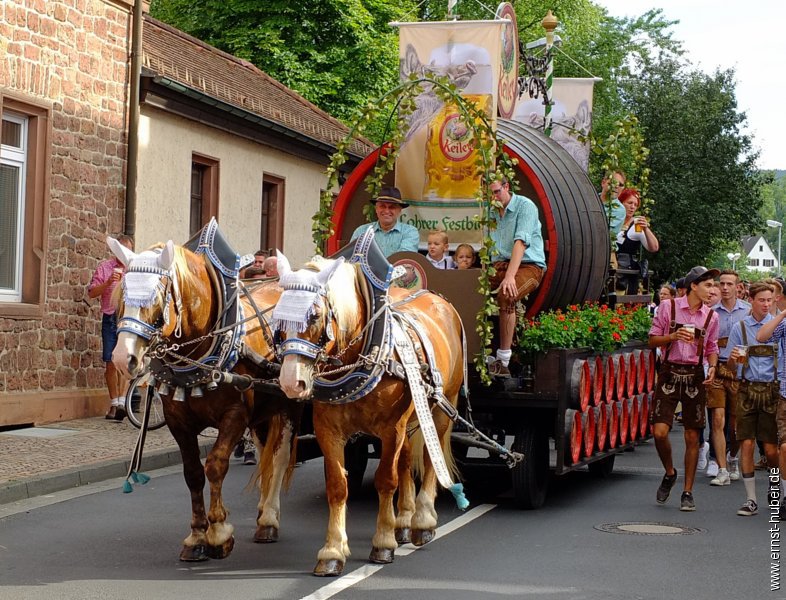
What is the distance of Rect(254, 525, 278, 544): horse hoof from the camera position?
26.2 feet

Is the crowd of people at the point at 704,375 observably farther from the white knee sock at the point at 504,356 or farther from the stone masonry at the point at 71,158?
the stone masonry at the point at 71,158

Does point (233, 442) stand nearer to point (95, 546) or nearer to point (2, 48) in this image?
Answer: point (95, 546)

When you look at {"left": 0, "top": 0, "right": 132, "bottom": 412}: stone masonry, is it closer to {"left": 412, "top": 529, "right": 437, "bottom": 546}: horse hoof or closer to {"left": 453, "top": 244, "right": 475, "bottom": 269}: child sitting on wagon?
{"left": 453, "top": 244, "right": 475, "bottom": 269}: child sitting on wagon

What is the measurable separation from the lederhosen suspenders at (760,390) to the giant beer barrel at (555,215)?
159cm

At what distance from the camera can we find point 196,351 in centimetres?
714

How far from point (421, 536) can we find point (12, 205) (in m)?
7.61

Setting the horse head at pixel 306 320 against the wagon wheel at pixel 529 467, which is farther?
the wagon wheel at pixel 529 467

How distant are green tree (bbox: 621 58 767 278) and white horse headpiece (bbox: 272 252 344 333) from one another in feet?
95.3

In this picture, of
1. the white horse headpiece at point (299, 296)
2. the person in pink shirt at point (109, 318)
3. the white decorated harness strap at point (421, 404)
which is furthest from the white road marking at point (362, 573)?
the person in pink shirt at point (109, 318)

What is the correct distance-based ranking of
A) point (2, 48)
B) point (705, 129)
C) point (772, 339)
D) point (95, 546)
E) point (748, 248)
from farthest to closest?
point (748, 248), point (705, 129), point (2, 48), point (772, 339), point (95, 546)

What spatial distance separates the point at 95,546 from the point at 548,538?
301cm

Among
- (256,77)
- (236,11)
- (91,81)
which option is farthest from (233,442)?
(236,11)

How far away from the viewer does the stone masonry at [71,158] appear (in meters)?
13.2

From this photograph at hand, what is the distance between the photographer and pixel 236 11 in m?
28.1
